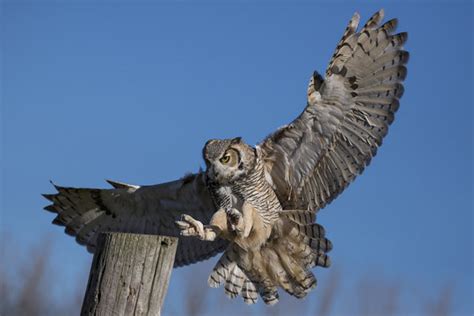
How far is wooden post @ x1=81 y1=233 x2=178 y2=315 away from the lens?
320cm

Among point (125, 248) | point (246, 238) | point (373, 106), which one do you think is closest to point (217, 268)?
point (246, 238)

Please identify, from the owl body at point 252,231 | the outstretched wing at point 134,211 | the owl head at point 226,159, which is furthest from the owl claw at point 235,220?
the outstretched wing at point 134,211

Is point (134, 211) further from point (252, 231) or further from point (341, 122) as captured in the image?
point (341, 122)

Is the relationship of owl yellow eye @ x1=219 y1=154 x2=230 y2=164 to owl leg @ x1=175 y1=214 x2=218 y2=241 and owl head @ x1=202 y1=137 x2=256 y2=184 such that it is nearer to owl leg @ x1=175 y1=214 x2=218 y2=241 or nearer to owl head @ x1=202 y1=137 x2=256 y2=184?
owl head @ x1=202 y1=137 x2=256 y2=184

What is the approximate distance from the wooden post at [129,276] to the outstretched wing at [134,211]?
2418 mm

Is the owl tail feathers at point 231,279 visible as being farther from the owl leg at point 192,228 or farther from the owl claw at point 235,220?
the owl leg at point 192,228

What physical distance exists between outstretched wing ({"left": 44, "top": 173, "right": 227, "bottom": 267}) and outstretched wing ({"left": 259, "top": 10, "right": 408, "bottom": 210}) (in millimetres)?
723

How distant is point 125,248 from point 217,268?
7.43 feet

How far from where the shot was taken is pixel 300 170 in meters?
5.40

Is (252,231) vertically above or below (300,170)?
below

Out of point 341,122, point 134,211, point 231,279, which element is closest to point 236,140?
point 341,122

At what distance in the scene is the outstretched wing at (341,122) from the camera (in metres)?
5.14

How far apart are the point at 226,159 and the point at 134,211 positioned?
4.36 ft

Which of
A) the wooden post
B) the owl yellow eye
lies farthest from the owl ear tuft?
the wooden post
